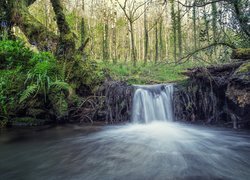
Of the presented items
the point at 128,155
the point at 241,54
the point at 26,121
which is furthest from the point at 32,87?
the point at 241,54

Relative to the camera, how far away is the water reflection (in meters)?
3.15

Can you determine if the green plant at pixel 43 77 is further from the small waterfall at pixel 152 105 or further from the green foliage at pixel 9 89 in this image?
the small waterfall at pixel 152 105

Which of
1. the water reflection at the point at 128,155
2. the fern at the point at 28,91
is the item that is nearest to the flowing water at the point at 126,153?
the water reflection at the point at 128,155

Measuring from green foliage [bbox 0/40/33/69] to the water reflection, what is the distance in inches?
100

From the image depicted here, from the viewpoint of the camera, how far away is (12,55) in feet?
23.1

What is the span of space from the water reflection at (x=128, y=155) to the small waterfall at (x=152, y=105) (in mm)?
1295

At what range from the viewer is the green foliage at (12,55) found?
6.98m

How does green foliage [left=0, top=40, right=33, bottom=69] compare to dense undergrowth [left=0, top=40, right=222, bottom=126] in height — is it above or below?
above

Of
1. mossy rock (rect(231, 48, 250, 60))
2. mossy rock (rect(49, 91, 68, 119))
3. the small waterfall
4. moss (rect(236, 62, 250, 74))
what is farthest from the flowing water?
mossy rock (rect(231, 48, 250, 60))

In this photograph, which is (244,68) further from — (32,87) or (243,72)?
(32,87)

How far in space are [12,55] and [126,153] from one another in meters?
4.95

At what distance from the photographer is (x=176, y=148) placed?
175 inches

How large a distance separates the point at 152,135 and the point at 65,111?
271 cm

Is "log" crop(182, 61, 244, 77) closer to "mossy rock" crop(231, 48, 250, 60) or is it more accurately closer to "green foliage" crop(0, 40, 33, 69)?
"mossy rock" crop(231, 48, 250, 60)
